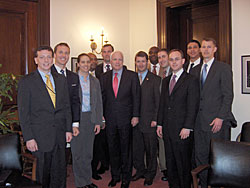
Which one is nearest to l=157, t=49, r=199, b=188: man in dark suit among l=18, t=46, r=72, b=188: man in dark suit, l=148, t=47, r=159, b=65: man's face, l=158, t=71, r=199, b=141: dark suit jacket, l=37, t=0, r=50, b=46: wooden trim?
l=158, t=71, r=199, b=141: dark suit jacket

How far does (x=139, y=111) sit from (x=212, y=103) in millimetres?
929

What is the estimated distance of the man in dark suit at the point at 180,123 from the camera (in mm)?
2922

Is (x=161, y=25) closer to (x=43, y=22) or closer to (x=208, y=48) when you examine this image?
(x=43, y=22)

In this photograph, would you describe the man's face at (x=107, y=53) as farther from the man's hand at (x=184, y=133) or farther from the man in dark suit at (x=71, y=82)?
the man's hand at (x=184, y=133)

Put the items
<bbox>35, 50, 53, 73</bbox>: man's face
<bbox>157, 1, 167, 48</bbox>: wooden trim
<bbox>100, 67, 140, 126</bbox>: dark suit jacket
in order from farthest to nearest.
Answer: <bbox>157, 1, 167, 48</bbox>: wooden trim → <bbox>100, 67, 140, 126</bbox>: dark suit jacket → <bbox>35, 50, 53, 73</bbox>: man's face

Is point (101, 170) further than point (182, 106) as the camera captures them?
Yes

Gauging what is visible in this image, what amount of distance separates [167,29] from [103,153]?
102 inches

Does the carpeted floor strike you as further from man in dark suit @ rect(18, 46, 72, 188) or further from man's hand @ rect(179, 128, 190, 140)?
man's hand @ rect(179, 128, 190, 140)

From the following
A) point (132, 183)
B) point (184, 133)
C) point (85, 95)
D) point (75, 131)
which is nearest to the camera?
point (184, 133)

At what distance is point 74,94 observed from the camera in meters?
3.23

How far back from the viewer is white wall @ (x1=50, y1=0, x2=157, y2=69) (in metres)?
4.97

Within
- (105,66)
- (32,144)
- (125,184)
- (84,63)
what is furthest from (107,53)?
(32,144)

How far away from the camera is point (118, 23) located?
5812mm

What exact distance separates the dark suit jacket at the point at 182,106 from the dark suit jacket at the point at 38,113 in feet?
3.74
